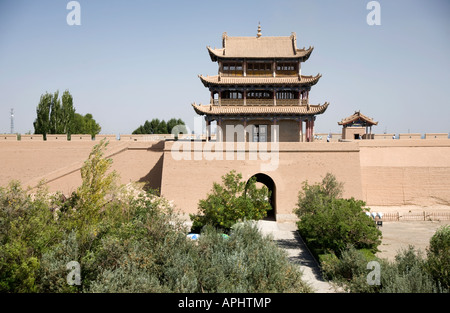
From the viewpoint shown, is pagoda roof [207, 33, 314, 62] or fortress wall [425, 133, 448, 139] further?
fortress wall [425, 133, 448, 139]

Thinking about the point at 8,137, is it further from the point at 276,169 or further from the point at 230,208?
the point at 276,169

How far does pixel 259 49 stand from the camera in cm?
2803

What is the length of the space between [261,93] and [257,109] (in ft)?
6.53

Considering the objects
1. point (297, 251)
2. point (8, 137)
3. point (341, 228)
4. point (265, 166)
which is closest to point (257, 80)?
point (265, 166)

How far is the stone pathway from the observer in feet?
41.8

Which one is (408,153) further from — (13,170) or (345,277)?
(13,170)

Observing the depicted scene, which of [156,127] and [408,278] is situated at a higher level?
[156,127]

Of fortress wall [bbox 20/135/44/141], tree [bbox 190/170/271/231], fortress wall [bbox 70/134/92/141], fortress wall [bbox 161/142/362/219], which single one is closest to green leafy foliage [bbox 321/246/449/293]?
tree [bbox 190/170/271/231]

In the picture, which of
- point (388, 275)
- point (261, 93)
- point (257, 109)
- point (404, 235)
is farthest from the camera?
point (261, 93)

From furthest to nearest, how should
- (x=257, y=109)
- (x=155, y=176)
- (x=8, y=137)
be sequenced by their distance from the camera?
(x=8, y=137) → (x=257, y=109) → (x=155, y=176)

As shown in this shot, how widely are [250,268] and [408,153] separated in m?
21.0

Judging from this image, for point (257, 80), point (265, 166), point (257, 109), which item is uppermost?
point (257, 80)

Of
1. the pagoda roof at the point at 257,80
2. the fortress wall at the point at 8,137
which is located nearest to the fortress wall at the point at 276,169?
the pagoda roof at the point at 257,80

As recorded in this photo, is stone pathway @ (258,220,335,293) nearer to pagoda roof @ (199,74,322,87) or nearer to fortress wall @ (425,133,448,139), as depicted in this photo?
pagoda roof @ (199,74,322,87)
